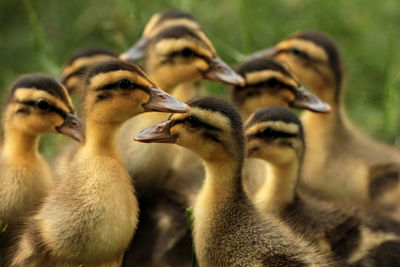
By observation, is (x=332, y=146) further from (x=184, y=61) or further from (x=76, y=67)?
(x=76, y=67)

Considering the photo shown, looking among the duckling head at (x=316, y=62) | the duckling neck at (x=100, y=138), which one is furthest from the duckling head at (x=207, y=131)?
the duckling head at (x=316, y=62)

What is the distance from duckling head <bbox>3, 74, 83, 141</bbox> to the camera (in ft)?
10.9

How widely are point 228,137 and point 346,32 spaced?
3.48 meters

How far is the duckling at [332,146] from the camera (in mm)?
4133

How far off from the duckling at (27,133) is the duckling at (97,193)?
0.74 ft

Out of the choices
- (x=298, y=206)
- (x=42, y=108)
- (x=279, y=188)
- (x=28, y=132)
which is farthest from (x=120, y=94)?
(x=298, y=206)

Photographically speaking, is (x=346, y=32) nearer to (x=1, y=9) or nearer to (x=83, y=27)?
(x=83, y=27)

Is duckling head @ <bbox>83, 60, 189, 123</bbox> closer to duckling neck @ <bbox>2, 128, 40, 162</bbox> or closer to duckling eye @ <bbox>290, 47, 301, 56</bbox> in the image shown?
duckling neck @ <bbox>2, 128, 40, 162</bbox>

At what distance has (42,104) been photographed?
131 inches

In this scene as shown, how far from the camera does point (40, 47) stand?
4863mm

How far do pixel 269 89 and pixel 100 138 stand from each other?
1.11m

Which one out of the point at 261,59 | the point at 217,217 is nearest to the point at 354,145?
the point at 261,59

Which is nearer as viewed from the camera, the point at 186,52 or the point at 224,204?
the point at 224,204

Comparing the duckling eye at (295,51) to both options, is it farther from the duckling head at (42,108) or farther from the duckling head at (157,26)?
the duckling head at (42,108)
